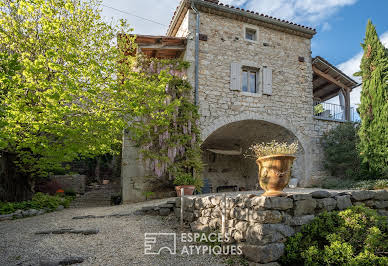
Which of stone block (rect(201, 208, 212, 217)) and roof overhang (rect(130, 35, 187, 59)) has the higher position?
roof overhang (rect(130, 35, 187, 59))

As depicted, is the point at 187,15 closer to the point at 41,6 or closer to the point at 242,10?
the point at 242,10

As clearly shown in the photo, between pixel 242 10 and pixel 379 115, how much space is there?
526cm

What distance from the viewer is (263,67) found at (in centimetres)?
873

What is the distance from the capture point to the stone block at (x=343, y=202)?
3.46 m

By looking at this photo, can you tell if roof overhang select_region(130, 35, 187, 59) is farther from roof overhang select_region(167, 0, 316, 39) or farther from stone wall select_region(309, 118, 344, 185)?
stone wall select_region(309, 118, 344, 185)

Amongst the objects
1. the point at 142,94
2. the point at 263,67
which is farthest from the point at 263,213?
the point at 263,67

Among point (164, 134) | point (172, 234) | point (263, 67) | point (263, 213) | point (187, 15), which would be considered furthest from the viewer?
point (263, 67)

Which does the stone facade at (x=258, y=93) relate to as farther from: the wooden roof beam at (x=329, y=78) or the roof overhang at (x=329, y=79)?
the roof overhang at (x=329, y=79)

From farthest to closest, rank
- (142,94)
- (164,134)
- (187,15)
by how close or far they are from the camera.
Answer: (187,15) < (164,134) < (142,94)

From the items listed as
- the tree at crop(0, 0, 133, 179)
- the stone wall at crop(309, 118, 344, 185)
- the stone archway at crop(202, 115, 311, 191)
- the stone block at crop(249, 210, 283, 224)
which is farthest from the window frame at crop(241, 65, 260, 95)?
the stone block at crop(249, 210, 283, 224)

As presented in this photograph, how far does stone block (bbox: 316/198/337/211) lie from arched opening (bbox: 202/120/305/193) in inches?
238

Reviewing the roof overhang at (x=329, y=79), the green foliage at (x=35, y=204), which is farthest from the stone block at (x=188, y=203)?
the roof overhang at (x=329, y=79)

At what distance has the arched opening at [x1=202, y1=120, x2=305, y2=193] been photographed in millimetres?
9891

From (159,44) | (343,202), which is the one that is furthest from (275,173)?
(159,44)
